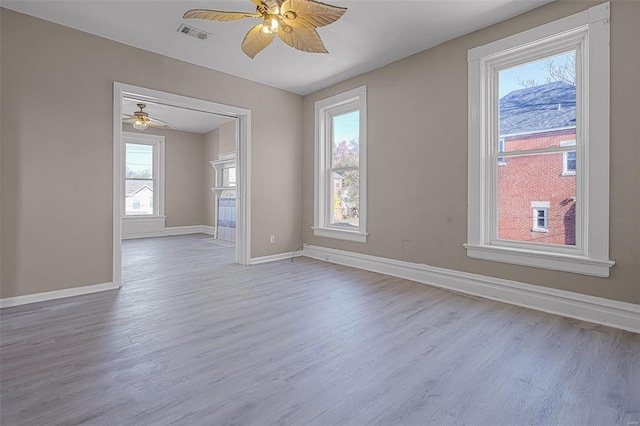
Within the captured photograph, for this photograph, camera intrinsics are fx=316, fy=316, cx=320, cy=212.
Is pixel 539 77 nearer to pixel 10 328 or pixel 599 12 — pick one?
pixel 599 12

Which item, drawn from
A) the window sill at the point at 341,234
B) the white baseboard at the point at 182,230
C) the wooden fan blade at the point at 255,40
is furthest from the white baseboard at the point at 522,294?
the white baseboard at the point at 182,230

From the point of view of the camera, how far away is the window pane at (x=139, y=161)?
784cm

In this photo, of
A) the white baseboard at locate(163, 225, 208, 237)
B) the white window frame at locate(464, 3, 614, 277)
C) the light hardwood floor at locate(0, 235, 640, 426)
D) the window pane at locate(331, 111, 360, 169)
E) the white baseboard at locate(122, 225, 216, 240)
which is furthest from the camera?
the white baseboard at locate(163, 225, 208, 237)

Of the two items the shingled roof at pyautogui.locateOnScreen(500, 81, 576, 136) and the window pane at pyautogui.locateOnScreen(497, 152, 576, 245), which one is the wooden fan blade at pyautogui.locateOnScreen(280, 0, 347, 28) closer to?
the shingled roof at pyautogui.locateOnScreen(500, 81, 576, 136)

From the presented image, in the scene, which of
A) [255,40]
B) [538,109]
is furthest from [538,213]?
[255,40]

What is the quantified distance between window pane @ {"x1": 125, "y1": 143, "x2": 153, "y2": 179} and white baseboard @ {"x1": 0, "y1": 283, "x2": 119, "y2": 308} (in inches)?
201

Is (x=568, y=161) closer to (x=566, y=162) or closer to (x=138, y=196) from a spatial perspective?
(x=566, y=162)

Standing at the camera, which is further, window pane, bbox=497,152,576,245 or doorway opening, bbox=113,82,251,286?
doorway opening, bbox=113,82,251,286

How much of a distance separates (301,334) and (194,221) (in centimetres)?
735

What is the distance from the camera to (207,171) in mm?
8945

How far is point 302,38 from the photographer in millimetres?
2809

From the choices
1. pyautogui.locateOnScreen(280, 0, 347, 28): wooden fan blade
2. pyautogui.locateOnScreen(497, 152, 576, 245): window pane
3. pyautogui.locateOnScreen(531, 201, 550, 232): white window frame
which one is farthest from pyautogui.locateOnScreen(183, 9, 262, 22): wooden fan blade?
pyautogui.locateOnScreen(531, 201, 550, 232): white window frame

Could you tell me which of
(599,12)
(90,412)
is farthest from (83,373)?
(599,12)

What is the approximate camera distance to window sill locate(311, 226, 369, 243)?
4.64m
